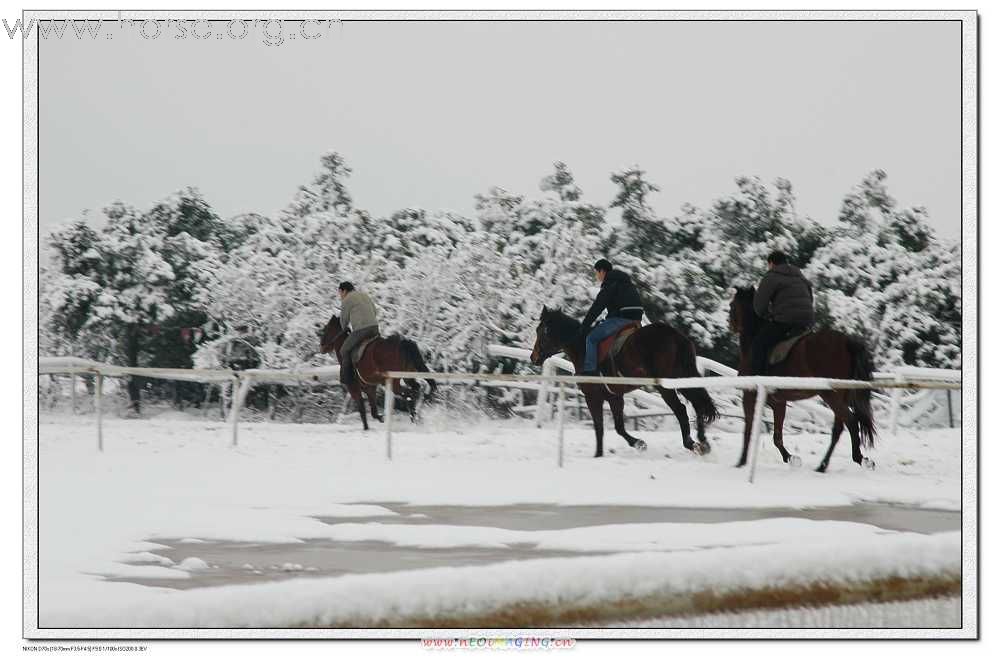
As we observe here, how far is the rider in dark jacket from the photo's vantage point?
898 cm

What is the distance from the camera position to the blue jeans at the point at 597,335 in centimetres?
961

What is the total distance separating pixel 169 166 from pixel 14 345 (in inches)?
73.1

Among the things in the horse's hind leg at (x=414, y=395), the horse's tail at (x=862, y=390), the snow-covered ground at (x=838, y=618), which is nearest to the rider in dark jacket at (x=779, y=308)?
the horse's tail at (x=862, y=390)

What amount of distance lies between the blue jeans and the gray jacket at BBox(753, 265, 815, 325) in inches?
44.0

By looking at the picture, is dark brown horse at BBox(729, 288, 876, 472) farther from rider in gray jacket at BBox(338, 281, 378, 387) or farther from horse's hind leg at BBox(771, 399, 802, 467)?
rider in gray jacket at BBox(338, 281, 378, 387)

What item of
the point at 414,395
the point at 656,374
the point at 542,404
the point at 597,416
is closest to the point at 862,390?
the point at 656,374

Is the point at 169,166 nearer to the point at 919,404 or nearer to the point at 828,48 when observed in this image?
the point at 828,48

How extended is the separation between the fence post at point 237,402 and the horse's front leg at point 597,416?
2765 millimetres

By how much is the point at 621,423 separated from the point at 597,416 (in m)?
0.28

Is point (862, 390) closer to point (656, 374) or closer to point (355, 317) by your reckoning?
point (656, 374)

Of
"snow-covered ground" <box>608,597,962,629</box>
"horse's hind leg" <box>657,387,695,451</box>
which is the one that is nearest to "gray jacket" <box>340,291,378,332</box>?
"horse's hind leg" <box>657,387,695,451</box>

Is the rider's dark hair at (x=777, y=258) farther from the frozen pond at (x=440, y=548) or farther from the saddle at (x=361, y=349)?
the saddle at (x=361, y=349)

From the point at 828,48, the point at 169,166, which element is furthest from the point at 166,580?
the point at 828,48

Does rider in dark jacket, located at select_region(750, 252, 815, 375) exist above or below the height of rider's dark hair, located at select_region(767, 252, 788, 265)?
below
